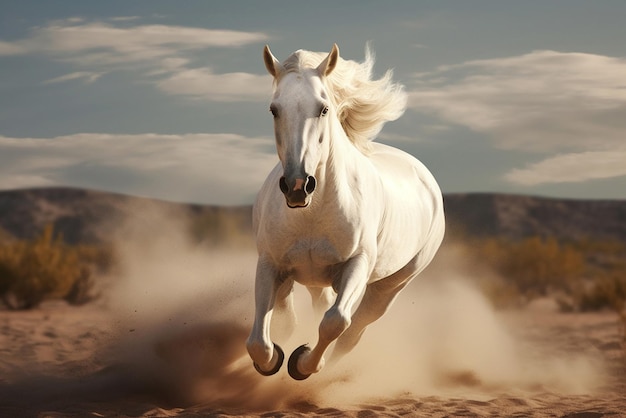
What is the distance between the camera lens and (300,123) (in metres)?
5.25

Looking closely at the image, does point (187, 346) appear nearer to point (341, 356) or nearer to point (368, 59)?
point (341, 356)

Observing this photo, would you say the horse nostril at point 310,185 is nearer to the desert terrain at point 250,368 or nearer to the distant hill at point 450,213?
the desert terrain at point 250,368

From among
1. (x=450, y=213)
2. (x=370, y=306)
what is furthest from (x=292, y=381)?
(x=450, y=213)

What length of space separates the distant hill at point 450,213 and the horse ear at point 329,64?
23.7 m

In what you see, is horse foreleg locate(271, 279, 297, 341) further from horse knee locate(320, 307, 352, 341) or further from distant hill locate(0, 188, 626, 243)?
Result: distant hill locate(0, 188, 626, 243)

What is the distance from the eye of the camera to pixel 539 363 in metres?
12.2

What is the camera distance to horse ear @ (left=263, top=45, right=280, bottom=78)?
562 centimetres

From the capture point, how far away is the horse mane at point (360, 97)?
5.91 metres

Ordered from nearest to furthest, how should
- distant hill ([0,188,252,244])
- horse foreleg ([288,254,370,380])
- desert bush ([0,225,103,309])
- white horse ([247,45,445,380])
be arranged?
1. white horse ([247,45,445,380])
2. horse foreleg ([288,254,370,380])
3. desert bush ([0,225,103,309])
4. distant hill ([0,188,252,244])

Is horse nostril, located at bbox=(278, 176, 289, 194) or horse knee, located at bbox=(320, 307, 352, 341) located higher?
horse nostril, located at bbox=(278, 176, 289, 194)

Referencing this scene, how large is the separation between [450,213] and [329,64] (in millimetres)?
37428

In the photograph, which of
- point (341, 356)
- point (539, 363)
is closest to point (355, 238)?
point (341, 356)

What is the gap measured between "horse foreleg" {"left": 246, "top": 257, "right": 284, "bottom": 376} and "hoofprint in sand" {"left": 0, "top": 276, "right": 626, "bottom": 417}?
41.7 inches

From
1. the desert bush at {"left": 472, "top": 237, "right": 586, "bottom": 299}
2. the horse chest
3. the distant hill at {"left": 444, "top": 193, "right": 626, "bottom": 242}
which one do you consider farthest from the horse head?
the distant hill at {"left": 444, "top": 193, "right": 626, "bottom": 242}
